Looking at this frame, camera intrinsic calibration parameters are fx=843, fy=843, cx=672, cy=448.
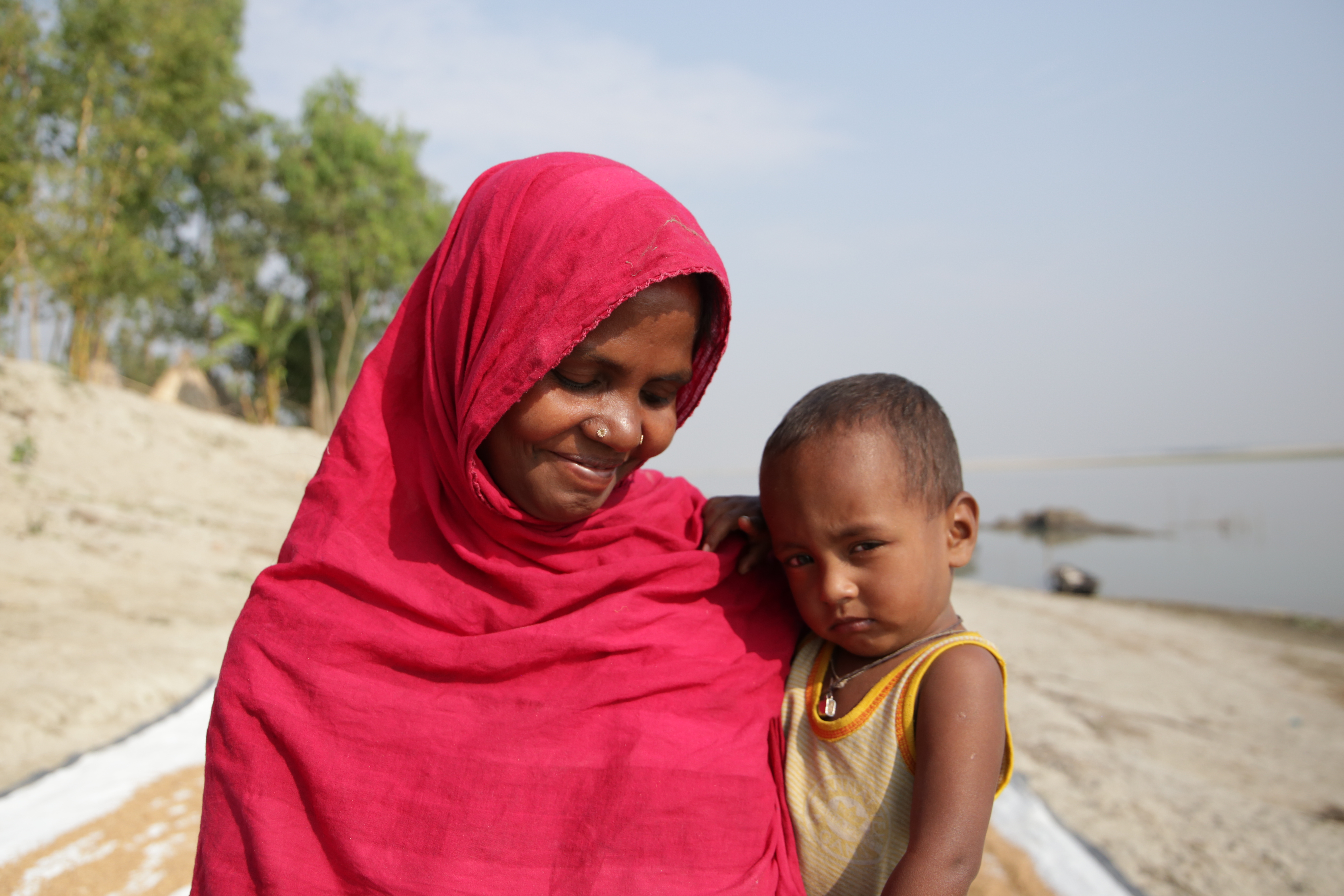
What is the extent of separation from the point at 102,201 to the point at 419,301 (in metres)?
14.6

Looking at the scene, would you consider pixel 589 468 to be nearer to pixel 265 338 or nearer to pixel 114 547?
pixel 114 547

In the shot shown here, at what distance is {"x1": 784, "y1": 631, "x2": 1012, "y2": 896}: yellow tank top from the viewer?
146 cm

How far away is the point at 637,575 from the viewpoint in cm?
156

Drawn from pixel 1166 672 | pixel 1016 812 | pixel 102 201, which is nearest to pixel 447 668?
pixel 1016 812

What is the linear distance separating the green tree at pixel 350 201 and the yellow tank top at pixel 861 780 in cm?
1912

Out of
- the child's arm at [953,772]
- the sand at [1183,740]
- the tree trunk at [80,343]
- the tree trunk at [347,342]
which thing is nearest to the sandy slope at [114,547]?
the tree trunk at [80,343]

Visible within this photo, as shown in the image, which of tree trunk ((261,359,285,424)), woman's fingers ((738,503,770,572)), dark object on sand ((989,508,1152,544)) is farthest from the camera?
tree trunk ((261,359,285,424))

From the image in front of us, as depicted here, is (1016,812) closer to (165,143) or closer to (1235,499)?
(165,143)

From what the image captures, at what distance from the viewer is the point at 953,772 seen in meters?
1.36

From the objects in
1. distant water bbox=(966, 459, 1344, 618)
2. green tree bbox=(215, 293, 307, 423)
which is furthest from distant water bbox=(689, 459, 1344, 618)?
green tree bbox=(215, 293, 307, 423)

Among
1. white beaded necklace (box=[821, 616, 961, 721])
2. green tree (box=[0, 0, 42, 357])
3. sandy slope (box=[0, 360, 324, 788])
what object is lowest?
sandy slope (box=[0, 360, 324, 788])

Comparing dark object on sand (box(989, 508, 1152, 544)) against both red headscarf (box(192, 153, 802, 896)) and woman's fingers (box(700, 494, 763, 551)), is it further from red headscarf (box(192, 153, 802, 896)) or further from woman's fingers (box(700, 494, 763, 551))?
red headscarf (box(192, 153, 802, 896))

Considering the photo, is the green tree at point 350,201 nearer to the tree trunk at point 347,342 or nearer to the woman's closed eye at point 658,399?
the tree trunk at point 347,342

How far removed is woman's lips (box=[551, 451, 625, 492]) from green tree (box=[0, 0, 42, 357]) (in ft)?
41.0
